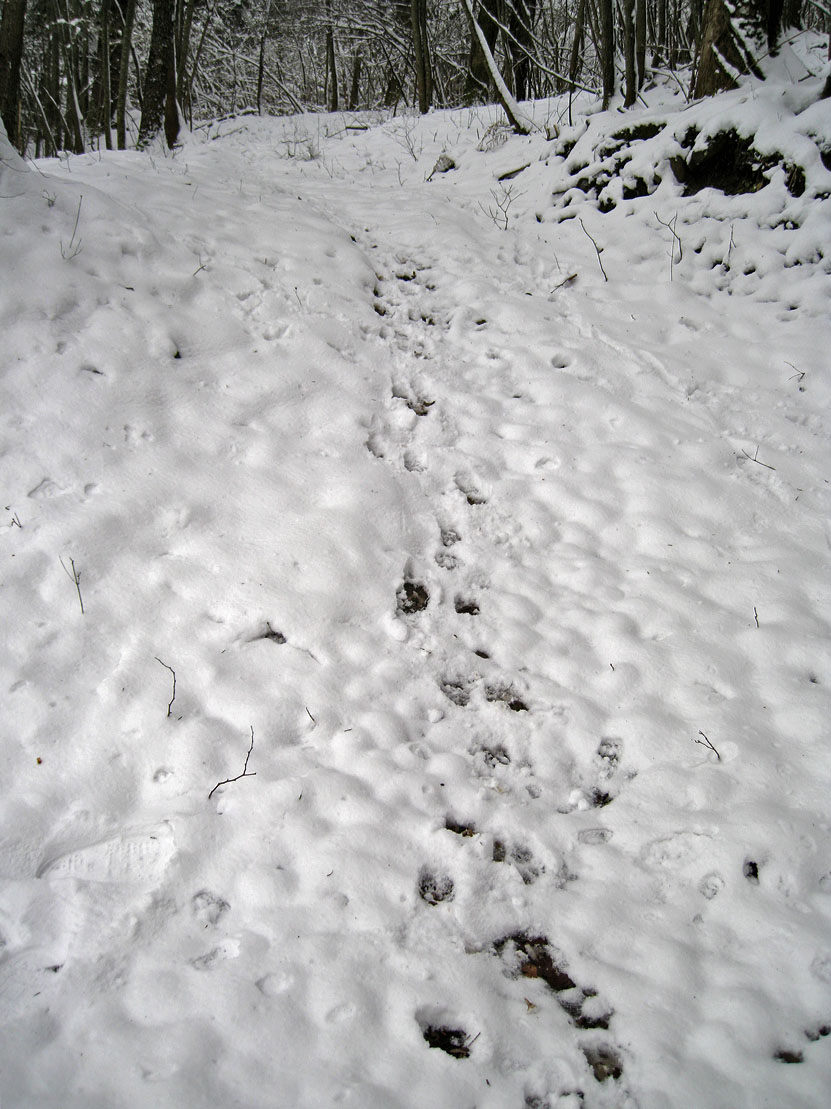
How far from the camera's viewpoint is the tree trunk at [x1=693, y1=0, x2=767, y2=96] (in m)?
5.12

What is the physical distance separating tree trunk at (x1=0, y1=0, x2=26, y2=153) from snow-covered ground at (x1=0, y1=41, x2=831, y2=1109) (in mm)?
851

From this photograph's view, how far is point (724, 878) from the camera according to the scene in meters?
2.02

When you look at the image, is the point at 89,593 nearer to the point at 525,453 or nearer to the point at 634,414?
the point at 525,453

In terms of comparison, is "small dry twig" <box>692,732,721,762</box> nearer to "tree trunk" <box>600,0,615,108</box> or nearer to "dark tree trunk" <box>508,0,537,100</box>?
"tree trunk" <box>600,0,615,108</box>

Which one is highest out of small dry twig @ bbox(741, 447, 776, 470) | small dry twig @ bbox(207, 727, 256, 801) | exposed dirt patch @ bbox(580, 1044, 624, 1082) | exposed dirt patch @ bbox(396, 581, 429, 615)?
small dry twig @ bbox(741, 447, 776, 470)

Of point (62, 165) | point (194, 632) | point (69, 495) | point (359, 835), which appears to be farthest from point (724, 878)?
point (62, 165)

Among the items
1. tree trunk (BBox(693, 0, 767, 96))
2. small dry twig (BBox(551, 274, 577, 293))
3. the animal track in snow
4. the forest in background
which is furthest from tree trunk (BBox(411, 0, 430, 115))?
the animal track in snow

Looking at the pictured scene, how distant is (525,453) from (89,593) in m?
2.35

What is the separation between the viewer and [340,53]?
16422 mm

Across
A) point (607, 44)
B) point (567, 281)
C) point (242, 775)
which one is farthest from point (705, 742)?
point (607, 44)

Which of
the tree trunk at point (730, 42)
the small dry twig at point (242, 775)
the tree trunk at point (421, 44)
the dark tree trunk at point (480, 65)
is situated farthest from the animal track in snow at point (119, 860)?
the dark tree trunk at point (480, 65)

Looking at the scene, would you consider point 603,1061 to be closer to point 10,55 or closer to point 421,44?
point 10,55

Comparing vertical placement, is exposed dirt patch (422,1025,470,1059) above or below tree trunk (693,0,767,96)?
below

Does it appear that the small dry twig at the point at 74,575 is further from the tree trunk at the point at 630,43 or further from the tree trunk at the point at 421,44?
the tree trunk at the point at 421,44
